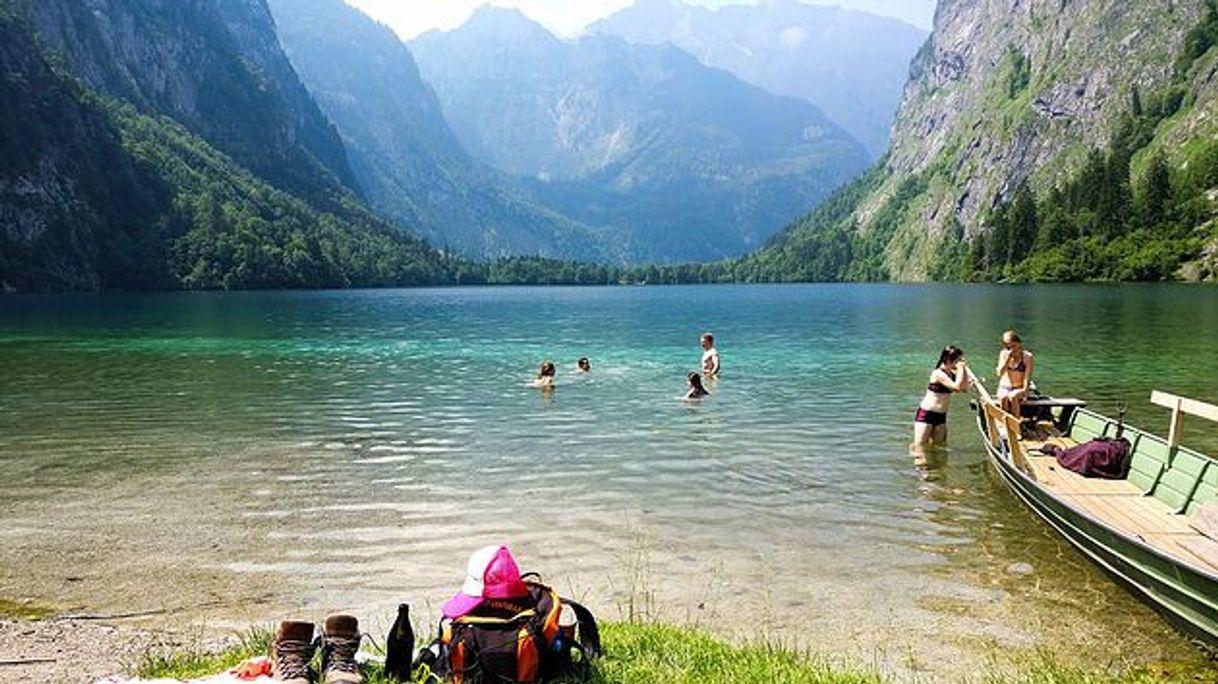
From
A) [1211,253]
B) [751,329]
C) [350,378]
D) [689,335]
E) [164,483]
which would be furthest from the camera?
[1211,253]

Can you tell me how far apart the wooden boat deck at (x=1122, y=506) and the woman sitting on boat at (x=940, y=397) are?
3453 mm

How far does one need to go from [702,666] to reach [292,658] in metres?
4.31

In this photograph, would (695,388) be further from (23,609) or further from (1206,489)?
(23,609)

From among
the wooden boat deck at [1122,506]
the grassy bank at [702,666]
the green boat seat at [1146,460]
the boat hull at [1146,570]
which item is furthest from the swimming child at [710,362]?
the grassy bank at [702,666]

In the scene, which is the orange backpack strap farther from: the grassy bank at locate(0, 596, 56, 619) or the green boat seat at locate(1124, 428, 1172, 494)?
the green boat seat at locate(1124, 428, 1172, 494)

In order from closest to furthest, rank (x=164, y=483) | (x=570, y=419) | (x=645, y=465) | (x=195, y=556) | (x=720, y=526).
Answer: (x=195, y=556)
(x=720, y=526)
(x=164, y=483)
(x=645, y=465)
(x=570, y=419)

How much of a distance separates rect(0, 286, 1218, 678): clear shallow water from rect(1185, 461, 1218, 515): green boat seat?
242cm

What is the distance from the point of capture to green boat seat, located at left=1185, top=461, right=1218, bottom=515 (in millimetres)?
15664

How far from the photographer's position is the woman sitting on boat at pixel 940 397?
25.2 metres

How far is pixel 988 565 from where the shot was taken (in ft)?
52.1

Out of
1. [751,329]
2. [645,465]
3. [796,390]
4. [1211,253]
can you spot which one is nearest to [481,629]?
Result: [645,465]

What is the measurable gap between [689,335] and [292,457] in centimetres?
5598

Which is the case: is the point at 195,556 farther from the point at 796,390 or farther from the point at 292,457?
the point at 796,390

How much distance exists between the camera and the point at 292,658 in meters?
9.82
